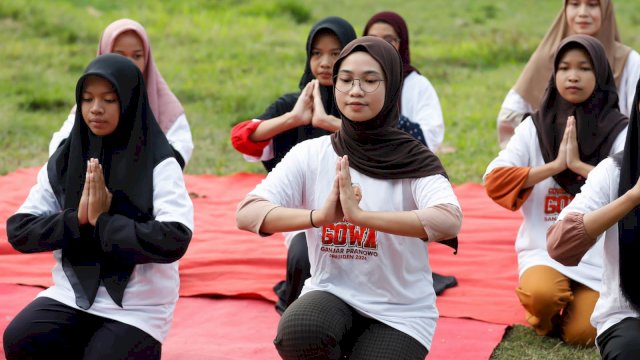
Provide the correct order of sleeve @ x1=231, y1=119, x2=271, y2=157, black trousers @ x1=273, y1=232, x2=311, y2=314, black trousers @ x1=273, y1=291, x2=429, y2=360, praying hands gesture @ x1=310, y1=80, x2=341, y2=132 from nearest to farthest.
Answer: black trousers @ x1=273, y1=291, x2=429, y2=360, black trousers @ x1=273, y1=232, x2=311, y2=314, praying hands gesture @ x1=310, y1=80, x2=341, y2=132, sleeve @ x1=231, y1=119, x2=271, y2=157

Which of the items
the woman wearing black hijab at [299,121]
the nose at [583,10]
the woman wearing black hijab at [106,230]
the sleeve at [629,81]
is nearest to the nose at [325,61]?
the woman wearing black hijab at [299,121]

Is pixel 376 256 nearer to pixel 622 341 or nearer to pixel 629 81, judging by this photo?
pixel 622 341

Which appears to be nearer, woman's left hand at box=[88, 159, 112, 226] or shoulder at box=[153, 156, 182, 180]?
woman's left hand at box=[88, 159, 112, 226]

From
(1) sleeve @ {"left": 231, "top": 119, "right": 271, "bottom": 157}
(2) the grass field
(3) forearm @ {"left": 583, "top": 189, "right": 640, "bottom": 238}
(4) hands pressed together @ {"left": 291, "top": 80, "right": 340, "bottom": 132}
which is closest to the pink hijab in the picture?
(1) sleeve @ {"left": 231, "top": 119, "right": 271, "bottom": 157}

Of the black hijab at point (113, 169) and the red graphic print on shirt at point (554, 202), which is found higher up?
the black hijab at point (113, 169)

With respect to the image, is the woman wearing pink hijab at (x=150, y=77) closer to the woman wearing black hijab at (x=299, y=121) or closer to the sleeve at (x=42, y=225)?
the woman wearing black hijab at (x=299, y=121)

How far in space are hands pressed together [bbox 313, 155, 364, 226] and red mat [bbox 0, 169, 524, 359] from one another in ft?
3.89

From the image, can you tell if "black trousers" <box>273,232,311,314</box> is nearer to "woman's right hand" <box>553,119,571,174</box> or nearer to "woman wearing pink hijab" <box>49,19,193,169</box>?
"woman wearing pink hijab" <box>49,19,193,169</box>

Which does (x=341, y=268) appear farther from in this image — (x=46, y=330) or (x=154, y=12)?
(x=154, y=12)

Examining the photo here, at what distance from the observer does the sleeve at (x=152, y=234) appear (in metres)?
3.75

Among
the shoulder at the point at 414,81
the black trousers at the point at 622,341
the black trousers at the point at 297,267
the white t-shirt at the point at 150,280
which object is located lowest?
the black trousers at the point at 297,267

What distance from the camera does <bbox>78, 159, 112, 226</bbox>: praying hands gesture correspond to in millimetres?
3770

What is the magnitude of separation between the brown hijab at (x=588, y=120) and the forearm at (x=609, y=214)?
3.94ft

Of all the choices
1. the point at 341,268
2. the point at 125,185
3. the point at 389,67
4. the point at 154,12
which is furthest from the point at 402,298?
the point at 154,12
